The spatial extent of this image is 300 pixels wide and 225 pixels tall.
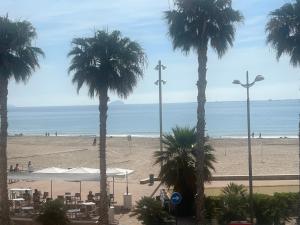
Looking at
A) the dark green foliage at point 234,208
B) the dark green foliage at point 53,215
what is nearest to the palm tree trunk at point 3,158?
the dark green foliage at point 53,215

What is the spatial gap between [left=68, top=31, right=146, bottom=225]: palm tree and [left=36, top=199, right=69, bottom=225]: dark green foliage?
145 centimetres

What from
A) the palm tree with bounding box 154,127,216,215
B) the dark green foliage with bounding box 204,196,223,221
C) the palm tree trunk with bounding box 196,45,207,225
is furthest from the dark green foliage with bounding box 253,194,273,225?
the palm tree trunk with bounding box 196,45,207,225

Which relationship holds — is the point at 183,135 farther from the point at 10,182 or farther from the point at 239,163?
the point at 239,163

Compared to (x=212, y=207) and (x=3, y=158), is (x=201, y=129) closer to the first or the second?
(x=212, y=207)

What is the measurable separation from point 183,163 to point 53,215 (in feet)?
18.8

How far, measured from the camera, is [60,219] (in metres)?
18.3

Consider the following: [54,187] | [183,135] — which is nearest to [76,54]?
[183,135]

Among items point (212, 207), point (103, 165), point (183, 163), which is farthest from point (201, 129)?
point (103, 165)

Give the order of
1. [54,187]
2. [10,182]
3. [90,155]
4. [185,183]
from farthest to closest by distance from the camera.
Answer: [90,155]
[10,182]
[54,187]
[185,183]

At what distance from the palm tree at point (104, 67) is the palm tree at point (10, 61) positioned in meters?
1.59

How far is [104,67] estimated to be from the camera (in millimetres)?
18688

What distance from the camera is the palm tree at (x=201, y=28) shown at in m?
17.5

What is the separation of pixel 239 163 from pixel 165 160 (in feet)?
82.2

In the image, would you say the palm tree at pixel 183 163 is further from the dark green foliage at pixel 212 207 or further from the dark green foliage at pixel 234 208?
the dark green foliage at pixel 234 208
